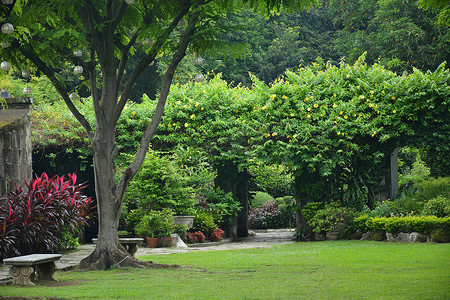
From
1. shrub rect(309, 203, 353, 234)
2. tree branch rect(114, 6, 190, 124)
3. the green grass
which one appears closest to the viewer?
the green grass

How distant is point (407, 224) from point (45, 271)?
8379mm

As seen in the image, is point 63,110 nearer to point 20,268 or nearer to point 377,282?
point 20,268

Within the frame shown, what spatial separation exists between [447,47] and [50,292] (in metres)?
22.2

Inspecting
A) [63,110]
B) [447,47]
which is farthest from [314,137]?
[447,47]

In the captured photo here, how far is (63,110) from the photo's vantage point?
1717 centimetres

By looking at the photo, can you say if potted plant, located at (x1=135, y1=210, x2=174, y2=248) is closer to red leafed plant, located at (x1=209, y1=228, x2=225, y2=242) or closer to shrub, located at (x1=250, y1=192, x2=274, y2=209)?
red leafed plant, located at (x1=209, y1=228, x2=225, y2=242)

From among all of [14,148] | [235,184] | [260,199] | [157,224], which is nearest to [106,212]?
[14,148]

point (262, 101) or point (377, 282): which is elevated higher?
point (262, 101)

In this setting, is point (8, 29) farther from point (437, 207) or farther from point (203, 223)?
point (437, 207)

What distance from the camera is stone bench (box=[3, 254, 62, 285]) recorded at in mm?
6754

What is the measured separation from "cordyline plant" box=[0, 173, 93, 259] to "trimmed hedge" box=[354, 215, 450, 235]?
722 centimetres

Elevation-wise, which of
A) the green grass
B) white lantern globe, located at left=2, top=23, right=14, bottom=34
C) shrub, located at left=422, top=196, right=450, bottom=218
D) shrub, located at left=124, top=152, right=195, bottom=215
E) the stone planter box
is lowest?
the green grass

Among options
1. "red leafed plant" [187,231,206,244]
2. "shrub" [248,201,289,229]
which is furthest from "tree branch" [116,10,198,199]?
"shrub" [248,201,289,229]

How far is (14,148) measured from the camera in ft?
34.3
